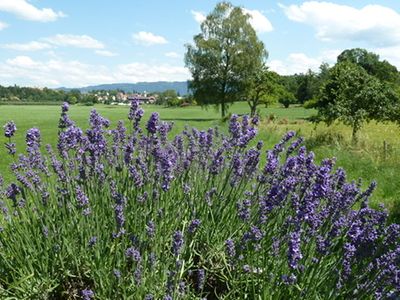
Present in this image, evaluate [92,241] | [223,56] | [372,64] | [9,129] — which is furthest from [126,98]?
[372,64]

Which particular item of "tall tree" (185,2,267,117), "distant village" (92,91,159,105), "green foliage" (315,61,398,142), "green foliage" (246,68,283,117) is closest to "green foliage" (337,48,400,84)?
"green foliage" (246,68,283,117)

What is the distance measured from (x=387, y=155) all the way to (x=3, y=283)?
1057 cm

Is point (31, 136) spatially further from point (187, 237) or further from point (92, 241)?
point (187, 237)

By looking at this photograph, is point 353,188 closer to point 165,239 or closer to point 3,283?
point 165,239

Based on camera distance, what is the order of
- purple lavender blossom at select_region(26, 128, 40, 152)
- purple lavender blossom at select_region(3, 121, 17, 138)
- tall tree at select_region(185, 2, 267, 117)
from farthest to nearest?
1. tall tree at select_region(185, 2, 267, 117)
2. purple lavender blossom at select_region(26, 128, 40, 152)
3. purple lavender blossom at select_region(3, 121, 17, 138)

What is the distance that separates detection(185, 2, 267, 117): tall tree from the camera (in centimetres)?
3941

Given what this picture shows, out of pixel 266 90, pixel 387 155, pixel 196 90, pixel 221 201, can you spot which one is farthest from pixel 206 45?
pixel 221 201

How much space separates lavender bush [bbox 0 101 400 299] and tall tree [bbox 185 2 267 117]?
36.1 metres

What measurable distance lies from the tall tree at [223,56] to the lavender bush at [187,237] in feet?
118

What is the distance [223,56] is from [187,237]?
125 feet

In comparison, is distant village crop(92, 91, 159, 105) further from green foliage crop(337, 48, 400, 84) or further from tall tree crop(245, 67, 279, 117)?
green foliage crop(337, 48, 400, 84)

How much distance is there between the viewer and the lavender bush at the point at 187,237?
2.75 meters

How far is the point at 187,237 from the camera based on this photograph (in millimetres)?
3412

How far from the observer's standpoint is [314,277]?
2.85 metres
